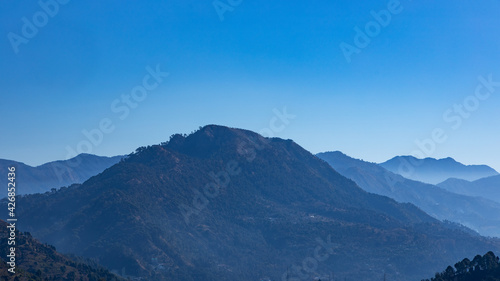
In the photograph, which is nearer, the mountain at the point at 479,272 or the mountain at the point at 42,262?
the mountain at the point at 479,272

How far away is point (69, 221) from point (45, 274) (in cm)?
8097

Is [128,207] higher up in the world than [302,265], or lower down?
higher up

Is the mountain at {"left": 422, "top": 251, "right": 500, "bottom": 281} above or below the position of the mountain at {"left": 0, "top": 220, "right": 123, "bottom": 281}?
below

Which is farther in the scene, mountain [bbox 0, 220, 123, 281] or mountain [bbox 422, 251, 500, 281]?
mountain [bbox 0, 220, 123, 281]

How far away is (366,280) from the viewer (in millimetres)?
178500

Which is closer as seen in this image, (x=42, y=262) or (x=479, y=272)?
(x=479, y=272)

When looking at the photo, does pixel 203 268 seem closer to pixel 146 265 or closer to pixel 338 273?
pixel 146 265

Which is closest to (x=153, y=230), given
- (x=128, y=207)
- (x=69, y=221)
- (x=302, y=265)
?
(x=128, y=207)

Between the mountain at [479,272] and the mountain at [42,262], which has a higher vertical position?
the mountain at [42,262]

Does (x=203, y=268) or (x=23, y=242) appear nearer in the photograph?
(x=23, y=242)

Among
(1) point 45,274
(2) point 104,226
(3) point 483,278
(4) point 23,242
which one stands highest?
(2) point 104,226

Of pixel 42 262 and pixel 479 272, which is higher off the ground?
pixel 42 262

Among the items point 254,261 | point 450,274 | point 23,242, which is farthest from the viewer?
point 254,261

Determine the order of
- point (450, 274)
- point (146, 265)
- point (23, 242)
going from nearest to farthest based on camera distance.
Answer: point (450, 274)
point (23, 242)
point (146, 265)
